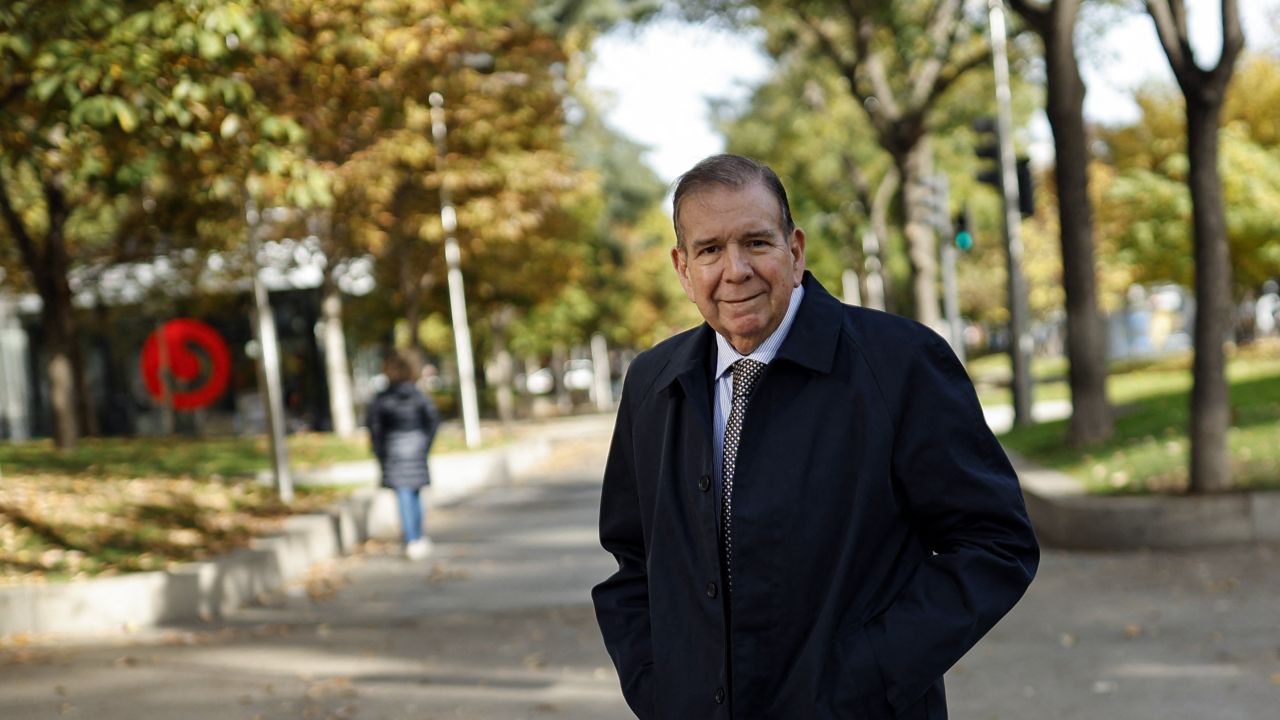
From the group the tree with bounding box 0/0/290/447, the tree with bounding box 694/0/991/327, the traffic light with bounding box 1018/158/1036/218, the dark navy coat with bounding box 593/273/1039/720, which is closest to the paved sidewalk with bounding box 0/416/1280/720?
the tree with bounding box 0/0/290/447

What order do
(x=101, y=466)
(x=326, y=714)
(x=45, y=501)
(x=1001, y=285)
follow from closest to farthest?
(x=326, y=714) → (x=45, y=501) → (x=101, y=466) → (x=1001, y=285)

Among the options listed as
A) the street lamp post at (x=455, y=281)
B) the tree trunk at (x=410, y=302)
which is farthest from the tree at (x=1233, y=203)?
the tree trunk at (x=410, y=302)

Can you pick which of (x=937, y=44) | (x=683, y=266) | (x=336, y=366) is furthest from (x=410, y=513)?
(x=336, y=366)

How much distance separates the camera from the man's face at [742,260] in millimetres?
2725

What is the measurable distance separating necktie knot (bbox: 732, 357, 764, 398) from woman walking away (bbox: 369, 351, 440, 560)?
36.1 ft

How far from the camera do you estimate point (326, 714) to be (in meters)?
7.21

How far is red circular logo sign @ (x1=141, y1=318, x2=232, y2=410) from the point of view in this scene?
4256cm

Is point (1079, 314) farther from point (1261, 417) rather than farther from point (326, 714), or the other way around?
point (326, 714)

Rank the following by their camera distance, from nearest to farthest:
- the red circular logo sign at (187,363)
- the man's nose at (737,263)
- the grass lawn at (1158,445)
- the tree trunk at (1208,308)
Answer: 1. the man's nose at (737,263)
2. the tree trunk at (1208,308)
3. the grass lawn at (1158,445)
4. the red circular logo sign at (187,363)

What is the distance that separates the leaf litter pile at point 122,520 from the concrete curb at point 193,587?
0.42 metres

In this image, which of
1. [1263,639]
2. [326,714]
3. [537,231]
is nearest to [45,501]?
[326,714]

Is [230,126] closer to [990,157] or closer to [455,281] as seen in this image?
[990,157]

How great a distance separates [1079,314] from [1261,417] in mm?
2240

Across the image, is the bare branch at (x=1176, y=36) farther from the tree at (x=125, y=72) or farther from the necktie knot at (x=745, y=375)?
the necktie knot at (x=745, y=375)
